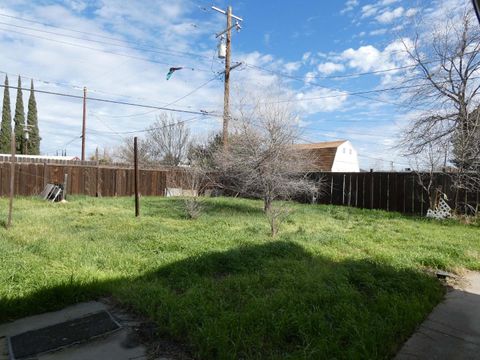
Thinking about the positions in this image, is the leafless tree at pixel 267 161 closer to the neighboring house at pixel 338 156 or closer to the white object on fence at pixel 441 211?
the white object on fence at pixel 441 211

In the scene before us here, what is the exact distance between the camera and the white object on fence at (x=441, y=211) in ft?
38.0

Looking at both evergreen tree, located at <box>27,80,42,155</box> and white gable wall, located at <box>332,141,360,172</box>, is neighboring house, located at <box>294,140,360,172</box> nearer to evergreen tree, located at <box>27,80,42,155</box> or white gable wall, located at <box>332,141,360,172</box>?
white gable wall, located at <box>332,141,360,172</box>

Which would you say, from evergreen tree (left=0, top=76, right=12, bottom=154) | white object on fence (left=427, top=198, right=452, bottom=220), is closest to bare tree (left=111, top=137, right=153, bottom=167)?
evergreen tree (left=0, top=76, right=12, bottom=154)

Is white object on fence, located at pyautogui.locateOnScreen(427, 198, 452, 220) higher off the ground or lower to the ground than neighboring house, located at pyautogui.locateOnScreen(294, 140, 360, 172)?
lower

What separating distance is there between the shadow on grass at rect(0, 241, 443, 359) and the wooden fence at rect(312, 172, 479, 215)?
26.8 ft

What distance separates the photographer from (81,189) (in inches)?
693

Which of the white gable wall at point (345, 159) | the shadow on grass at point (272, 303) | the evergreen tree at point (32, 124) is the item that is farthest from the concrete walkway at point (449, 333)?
the evergreen tree at point (32, 124)

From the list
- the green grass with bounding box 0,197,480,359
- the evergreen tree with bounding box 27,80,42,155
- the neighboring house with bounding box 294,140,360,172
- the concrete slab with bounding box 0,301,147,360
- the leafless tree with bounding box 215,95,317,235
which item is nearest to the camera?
the concrete slab with bounding box 0,301,147,360

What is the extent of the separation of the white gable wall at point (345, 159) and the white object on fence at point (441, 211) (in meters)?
20.8

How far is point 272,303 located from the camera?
→ 11.9 feet

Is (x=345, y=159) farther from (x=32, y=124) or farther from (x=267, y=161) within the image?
(x=32, y=124)

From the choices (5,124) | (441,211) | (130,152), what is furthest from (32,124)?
(441,211)

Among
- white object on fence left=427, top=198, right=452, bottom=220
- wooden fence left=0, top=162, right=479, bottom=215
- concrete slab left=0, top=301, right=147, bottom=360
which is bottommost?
concrete slab left=0, top=301, right=147, bottom=360

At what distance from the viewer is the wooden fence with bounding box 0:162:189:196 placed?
1571 cm
